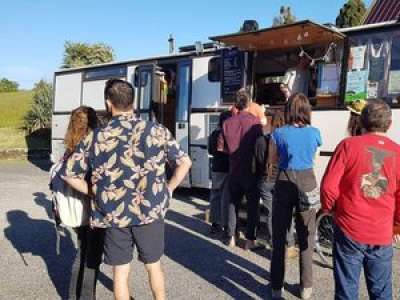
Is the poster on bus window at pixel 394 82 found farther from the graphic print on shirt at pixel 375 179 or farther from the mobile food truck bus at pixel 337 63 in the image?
the graphic print on shirt at pixel 375 179

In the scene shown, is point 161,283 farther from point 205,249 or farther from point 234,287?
point 205,249

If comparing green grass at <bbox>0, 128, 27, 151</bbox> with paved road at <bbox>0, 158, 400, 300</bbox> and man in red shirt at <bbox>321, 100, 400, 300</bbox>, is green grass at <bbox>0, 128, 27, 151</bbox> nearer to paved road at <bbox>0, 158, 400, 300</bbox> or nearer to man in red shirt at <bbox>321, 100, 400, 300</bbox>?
paved road at <bbox>0, 158, 400, 300</bbox>

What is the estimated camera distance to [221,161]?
22.1ft

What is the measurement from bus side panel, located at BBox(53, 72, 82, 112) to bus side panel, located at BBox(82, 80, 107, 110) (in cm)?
26

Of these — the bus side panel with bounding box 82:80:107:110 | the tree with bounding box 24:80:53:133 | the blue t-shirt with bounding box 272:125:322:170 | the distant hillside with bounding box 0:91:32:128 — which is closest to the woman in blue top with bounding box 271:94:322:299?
the blue t-shirt with bounding box 272:125:322:170

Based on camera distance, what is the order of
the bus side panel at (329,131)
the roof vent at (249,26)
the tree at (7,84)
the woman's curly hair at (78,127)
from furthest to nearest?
the tree at (7,84), the roof vent at (249,26), the bus side panel at (329,131), the woman's curly hair at (78,127)

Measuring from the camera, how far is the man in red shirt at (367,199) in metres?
3.16

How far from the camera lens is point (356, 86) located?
673 centimetres

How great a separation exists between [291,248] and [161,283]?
253cm

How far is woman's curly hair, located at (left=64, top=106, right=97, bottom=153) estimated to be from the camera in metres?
4.01

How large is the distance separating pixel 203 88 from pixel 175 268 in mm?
4580

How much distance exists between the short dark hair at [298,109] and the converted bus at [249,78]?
2.43m

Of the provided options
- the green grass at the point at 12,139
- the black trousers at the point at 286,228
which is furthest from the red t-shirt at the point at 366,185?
the green grass at the point at 12,139

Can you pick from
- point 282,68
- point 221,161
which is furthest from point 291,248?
point 282,68
